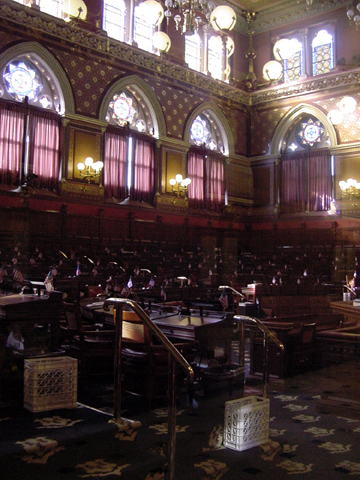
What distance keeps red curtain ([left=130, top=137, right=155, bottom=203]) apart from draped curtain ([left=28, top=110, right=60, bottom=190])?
2.87 meters

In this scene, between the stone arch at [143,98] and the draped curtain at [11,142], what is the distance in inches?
105

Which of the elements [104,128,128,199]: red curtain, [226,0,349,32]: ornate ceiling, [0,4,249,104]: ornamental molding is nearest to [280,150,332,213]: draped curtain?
[0,4,249,104]: ornamental molding

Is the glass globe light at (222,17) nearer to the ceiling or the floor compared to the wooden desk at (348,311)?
nearer to the ceiling

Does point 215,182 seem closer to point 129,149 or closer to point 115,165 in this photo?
point 129,149

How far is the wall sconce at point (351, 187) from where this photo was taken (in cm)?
1709

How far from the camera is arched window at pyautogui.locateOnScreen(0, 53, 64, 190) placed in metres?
13.5

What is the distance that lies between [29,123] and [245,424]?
1196cm

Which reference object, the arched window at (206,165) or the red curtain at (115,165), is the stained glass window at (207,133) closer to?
the arched window at (206,165)

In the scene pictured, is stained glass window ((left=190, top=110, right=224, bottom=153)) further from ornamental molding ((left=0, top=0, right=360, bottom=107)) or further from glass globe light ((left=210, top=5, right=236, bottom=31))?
glass globe light ((left=210, top=5, right=236, bottom=31))

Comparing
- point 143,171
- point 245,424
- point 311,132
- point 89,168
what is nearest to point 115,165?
point 143,171

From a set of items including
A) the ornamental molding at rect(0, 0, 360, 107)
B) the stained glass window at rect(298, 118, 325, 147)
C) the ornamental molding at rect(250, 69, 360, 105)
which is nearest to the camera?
the ornamental molding at rect(0, 0, 360, 107)

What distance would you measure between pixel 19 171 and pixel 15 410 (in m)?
10.5

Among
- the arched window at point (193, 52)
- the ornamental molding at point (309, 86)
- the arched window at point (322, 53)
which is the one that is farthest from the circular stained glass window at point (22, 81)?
the arched window at point (322, 53)

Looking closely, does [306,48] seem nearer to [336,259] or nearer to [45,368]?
[336,259]
